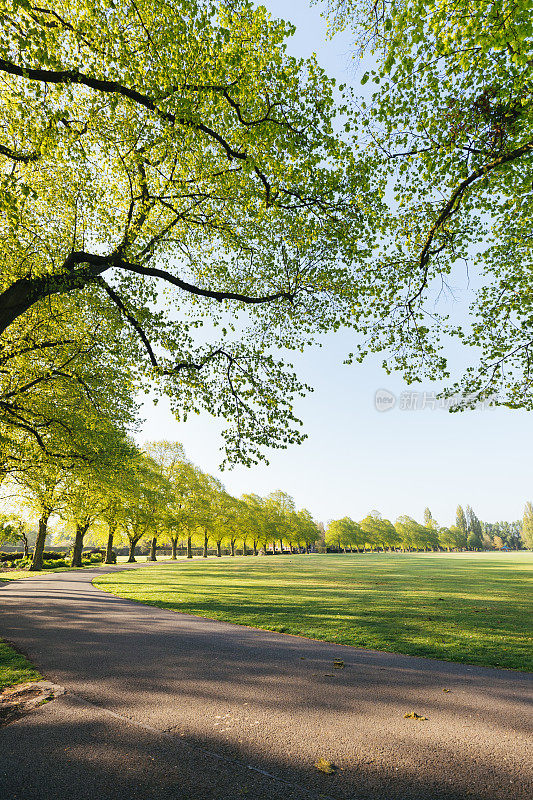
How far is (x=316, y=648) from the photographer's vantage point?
7.39 meters

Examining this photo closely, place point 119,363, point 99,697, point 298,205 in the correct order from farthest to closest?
point 119,363, point 298,205, point 99,697

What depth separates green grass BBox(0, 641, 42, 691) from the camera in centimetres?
570

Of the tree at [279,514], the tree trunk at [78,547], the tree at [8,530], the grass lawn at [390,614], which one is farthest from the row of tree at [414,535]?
the grass lawn at [390,614]

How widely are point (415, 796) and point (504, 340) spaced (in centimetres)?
1257

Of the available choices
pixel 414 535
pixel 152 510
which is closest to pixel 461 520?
pixel 414 535

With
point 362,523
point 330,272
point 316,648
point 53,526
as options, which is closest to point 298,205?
point 330,272

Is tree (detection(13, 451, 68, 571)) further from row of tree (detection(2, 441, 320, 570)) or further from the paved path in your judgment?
the paved path

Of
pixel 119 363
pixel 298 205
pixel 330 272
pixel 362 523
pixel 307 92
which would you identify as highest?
pixel 307 92

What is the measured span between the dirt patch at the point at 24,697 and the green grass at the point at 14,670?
0.18 metres

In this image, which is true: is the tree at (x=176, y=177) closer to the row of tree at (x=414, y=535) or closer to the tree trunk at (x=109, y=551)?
the tree trunk at (x=109, y=551)

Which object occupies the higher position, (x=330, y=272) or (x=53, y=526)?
(x=330, y=272)

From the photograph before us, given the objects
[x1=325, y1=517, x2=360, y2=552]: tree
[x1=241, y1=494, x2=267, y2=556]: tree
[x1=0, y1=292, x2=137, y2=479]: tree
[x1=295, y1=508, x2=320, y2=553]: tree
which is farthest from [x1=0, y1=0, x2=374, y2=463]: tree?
[x1=325, y1=517, x2=360, y2=552]: tree

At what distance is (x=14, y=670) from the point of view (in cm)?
613

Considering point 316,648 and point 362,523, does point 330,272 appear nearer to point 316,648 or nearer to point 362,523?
point 316,648
